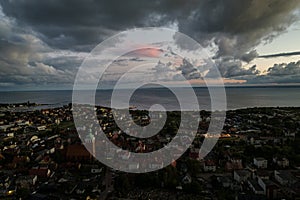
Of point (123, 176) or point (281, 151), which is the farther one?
point (281, 151)

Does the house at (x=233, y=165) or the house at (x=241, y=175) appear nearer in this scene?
the house at (x=241, y=175)

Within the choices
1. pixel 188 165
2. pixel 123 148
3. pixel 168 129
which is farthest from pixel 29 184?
pixel 168 129

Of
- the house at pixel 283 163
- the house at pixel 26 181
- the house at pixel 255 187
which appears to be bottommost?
the house at pixel 26 181

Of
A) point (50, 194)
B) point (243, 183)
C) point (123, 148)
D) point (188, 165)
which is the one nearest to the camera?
point (50, 194)

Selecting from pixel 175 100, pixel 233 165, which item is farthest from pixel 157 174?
pixel 175 100

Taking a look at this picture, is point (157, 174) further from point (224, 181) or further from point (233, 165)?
point (233, 165)

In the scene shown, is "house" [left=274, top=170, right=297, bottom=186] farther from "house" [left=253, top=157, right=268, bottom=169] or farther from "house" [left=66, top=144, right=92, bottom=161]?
"house" [left=66, top=144, right=92, bottom=161]

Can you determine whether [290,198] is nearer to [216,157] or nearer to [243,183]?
[243,183]

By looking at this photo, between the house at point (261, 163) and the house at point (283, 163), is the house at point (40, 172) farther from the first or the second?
the house at point (283, 163)

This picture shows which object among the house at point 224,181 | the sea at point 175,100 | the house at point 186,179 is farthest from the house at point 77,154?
the sea at point 175,100
